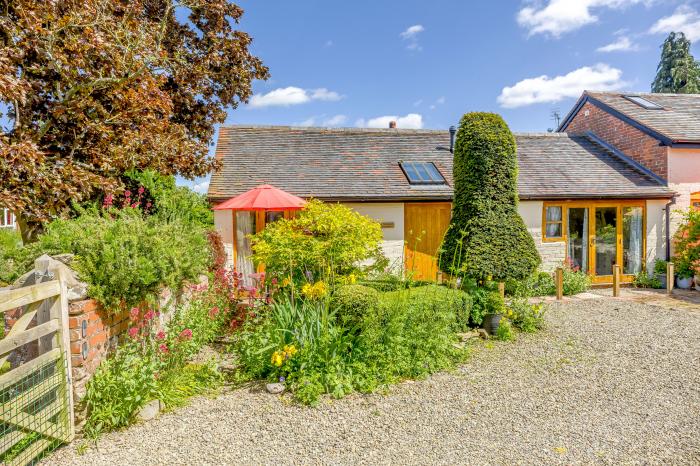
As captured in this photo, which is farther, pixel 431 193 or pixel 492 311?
pixel 431 193

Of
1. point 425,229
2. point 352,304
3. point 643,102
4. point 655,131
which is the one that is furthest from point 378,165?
point 643,102

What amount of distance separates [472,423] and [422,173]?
9.18 m

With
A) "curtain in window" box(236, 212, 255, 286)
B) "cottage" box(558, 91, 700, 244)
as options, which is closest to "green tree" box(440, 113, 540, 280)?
"curtain in window" box(236, 212, 255, 286)

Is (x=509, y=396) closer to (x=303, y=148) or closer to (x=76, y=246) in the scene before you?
(x=76, y=246)

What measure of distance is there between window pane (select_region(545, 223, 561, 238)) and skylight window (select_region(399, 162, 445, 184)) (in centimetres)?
346

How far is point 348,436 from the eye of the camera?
372 centimetres

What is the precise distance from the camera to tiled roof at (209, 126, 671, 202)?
11258 millimetres

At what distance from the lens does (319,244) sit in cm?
589

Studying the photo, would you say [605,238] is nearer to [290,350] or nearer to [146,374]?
[290,350]

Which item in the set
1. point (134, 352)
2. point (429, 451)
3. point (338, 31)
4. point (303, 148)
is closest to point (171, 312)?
point (134, 352)

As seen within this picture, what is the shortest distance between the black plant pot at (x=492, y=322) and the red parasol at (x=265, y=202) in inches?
165

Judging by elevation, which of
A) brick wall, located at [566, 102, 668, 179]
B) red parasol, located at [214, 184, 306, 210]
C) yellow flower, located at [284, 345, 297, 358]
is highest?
brick wall, located at [566, 102, 668, 179]

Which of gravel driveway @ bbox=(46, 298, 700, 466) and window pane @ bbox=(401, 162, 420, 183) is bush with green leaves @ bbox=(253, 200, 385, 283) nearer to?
gravel driveway @ bbox=(46, 298, 700, 466)

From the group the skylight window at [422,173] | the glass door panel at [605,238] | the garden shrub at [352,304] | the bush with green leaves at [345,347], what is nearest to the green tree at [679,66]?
the glass door panel at [605,238]
